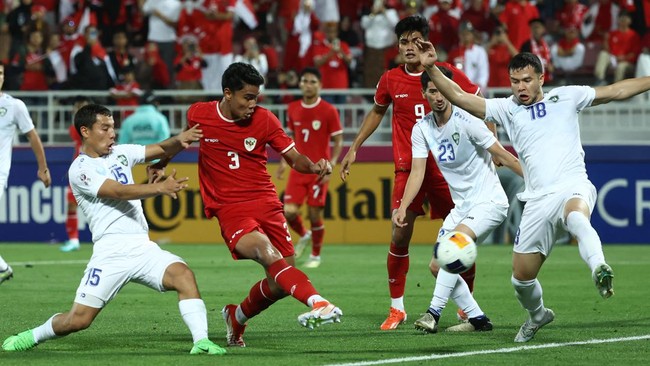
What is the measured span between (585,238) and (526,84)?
1.31 m

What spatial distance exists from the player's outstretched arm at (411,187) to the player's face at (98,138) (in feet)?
8.20

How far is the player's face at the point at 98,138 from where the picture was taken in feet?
29.8

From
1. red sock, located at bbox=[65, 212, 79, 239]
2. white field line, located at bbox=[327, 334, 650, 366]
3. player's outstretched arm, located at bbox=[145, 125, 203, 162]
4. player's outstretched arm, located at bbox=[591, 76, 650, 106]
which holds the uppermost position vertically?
player's outstretched arm, located at bbox=[591, 76, 650, 106]

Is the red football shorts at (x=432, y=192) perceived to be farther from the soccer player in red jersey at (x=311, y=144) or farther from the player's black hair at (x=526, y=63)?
the soccer player in red jersey at (x=311, y=144)

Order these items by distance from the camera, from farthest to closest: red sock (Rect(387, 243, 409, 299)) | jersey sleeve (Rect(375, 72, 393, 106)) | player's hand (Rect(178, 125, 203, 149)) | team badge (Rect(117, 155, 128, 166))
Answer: jersey sleeve (Rect(375, 72, 393, 106)) < red sock (Rect(387, 243, 409, 299)) < team badge (Rect(117, 155, 128, 166)) < player's hand (Rect(178, 125, 203, 149))

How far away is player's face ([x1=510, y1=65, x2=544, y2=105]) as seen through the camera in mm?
9109

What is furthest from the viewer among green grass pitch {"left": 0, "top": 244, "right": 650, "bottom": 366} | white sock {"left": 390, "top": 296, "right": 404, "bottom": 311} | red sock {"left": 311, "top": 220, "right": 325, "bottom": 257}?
red sock {"left": 311, "top": 220, "right": 325, "bottom": 257}

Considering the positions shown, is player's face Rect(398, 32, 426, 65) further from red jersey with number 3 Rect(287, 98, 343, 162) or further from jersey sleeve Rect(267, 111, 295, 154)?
red jersey with number 3 Rect(287, 98, 343, 162)

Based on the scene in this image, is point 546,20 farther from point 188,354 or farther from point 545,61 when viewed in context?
point 188,354

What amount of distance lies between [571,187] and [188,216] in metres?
12.8

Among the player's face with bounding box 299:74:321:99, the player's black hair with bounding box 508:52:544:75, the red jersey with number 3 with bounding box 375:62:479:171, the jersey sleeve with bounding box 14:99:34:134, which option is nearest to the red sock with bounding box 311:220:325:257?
the player's face with bounding box 299:74:321:99

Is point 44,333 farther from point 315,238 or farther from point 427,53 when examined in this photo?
point 315,238

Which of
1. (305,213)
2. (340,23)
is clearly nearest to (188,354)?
(305,213)

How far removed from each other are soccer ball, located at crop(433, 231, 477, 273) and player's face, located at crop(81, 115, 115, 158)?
256 centimetres
